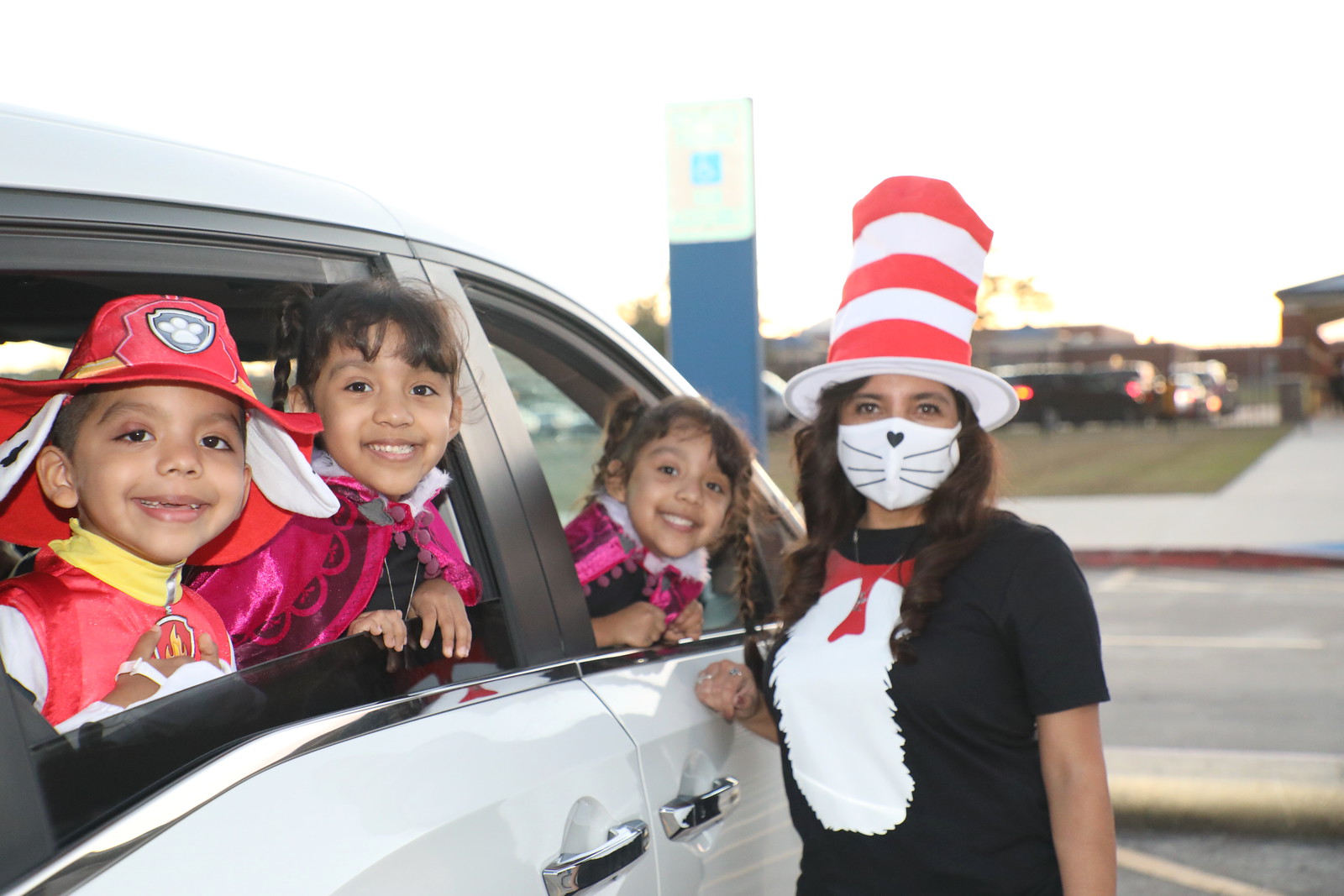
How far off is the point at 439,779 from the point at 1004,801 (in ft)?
3.23

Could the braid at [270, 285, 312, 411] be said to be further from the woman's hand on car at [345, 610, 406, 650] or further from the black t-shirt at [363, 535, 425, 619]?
the woman's hand on car at [345, 610, 406, 650]

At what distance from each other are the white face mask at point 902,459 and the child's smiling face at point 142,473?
1.16 metres

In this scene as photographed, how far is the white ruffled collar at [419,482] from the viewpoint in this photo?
6.37 ft

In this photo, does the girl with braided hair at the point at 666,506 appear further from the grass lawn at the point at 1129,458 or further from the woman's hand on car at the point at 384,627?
the grass lawn at the point at 1129,458

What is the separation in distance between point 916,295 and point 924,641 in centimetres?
64

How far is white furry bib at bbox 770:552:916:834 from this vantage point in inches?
77.5

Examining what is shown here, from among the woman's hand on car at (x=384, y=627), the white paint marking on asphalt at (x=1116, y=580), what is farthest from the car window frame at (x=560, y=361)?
the white paint marking on asphalt at (x=1116, y=580)

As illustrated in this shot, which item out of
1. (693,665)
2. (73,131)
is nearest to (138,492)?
(73,131)

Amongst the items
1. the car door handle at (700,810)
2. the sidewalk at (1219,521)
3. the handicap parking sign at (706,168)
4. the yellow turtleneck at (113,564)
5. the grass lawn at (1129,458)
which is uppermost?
the handicap parking sign at (706,168)

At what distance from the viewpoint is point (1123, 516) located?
14.3 m

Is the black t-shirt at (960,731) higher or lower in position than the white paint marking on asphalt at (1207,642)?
higher

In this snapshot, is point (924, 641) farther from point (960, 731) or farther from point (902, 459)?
point (902, 459)

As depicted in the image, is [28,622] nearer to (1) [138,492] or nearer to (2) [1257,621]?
(1) [138,492]

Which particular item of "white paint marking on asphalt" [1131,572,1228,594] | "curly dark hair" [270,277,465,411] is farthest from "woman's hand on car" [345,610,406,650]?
"white paint marking on asphalt" [1131,572,1228,594]
